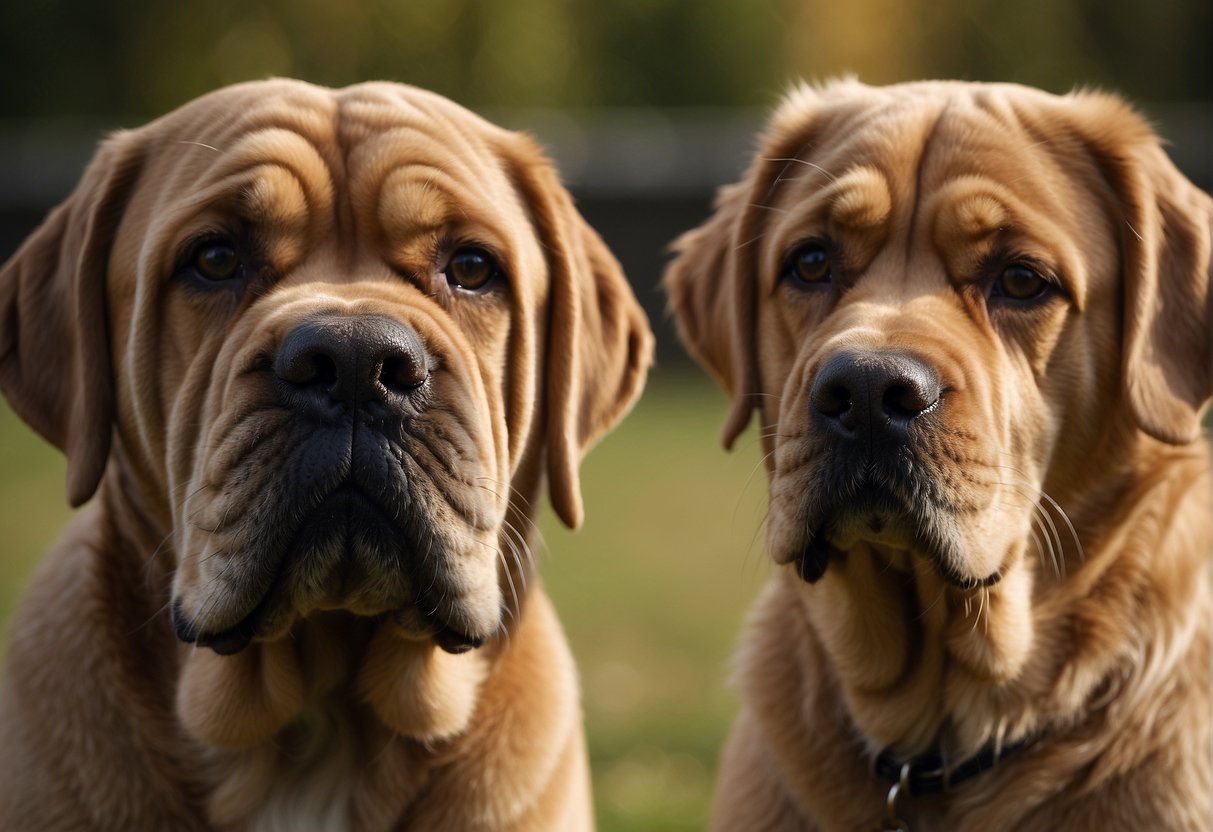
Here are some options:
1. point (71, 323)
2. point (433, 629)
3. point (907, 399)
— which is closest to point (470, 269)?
point (433, 629)

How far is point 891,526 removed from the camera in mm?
3938

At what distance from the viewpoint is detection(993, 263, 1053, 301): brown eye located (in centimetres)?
427

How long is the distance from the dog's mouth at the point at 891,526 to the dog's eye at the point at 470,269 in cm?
113

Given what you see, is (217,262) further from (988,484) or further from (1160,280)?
(1160,280)

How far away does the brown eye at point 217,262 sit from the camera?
403 centimetres

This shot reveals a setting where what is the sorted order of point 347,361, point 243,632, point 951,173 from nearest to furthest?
point 347,361, point 243,632, point 951,173

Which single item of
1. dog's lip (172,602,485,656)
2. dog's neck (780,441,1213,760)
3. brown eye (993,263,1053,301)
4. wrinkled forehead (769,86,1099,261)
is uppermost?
wrinkled forehead (769,86,1099,261)

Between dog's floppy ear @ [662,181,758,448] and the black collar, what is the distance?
1.13m

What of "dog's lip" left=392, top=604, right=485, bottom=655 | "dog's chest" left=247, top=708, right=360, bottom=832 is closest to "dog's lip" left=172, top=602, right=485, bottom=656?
"dog's lip" left=392, top=604, right=485, bottom=655

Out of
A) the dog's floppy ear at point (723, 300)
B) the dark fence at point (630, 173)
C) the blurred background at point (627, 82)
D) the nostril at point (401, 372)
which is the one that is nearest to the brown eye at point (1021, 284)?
the dog's floppy ear at point (723, 300)

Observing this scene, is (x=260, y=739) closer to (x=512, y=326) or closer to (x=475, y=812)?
(x=475, y=812)

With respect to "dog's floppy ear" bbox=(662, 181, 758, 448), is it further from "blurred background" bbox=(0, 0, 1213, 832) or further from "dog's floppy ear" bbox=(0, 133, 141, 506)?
"blurred background" bbox=(0, 0, 1213, 832)

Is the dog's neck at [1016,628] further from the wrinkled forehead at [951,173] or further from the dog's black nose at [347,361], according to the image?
the dog's black nose at [347,361]

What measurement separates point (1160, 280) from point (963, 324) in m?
0.71
